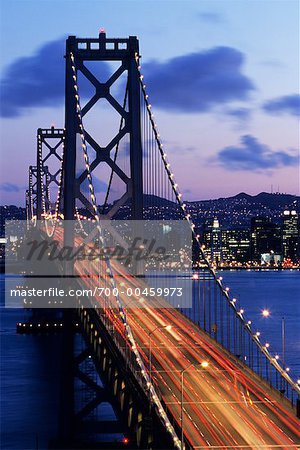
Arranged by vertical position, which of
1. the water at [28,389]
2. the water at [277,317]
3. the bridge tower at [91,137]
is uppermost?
the bridge tower at [91,137]

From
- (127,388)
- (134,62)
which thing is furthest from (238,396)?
(134,62)

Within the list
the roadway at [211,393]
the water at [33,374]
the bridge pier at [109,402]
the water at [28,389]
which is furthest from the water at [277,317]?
the roadway at [211,393]

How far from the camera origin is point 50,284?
88250 mm

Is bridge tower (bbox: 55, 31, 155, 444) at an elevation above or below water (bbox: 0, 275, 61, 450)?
above

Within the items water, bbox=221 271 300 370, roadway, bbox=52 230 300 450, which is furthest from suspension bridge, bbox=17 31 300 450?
water, bbox=221 271 300 370

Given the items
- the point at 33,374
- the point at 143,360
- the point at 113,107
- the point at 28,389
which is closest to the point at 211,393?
the point at 143,360

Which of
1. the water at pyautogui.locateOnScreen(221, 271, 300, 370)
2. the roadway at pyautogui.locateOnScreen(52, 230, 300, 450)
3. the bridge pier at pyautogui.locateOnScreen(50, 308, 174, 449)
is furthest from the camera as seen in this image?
the water at pyautogui.locateOnScreen(221, 271, 300, 370)

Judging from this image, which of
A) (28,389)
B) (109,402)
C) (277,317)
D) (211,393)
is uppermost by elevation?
(211,393)

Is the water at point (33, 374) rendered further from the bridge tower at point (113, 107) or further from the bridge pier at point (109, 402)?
the bridge tower at point (113, 107)

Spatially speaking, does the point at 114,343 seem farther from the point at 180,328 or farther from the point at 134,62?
the point at 134,62

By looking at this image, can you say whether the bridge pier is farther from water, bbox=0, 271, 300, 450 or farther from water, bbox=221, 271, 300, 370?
water, bbox=221, 271, 300, 370

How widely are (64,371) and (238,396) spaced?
17.1 m

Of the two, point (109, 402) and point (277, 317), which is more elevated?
point (109, 402)

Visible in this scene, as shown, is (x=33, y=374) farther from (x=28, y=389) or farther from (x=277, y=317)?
(x=277, y=317)
